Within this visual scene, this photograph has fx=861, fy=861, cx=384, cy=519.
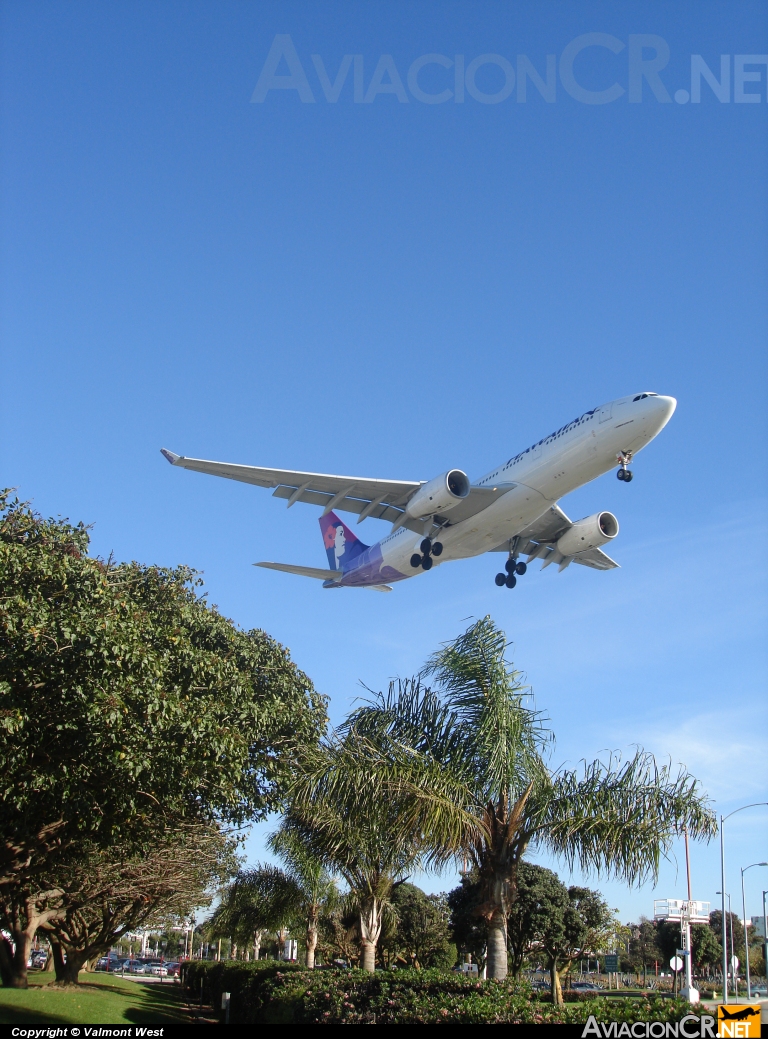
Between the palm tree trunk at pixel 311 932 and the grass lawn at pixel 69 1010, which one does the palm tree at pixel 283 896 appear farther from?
the grass lawn at pixel 69 1010

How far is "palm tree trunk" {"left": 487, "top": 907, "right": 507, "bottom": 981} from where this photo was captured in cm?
1133

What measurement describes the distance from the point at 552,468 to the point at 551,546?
912cm

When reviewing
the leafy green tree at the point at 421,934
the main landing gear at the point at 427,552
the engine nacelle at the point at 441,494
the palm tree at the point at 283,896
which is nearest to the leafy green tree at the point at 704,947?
the leafy green tree at the point at 421,934

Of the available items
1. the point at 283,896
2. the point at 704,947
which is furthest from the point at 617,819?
the point at 704,947

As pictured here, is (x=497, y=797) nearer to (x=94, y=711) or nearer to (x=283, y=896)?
(x=94, y=711)

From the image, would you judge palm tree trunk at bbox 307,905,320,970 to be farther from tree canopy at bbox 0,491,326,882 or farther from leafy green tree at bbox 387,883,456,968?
leafy green tree at bbox 387,883,456,968

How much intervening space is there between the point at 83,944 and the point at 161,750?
Result: 28.6 metres

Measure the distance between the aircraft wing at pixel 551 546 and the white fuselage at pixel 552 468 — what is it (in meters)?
2.87

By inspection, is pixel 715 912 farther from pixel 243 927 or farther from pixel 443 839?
pixel 443 839

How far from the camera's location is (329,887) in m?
31.3

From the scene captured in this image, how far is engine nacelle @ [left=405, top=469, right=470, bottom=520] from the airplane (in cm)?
3

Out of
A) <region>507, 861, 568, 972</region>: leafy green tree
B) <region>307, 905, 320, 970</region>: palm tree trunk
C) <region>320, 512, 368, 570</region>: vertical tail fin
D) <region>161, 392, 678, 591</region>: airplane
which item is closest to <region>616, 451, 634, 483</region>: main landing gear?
<region>161, 392, 678, 591</region>: airplane

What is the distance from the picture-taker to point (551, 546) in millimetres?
35125

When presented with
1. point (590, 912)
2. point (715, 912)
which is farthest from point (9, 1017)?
point (715, 912)
